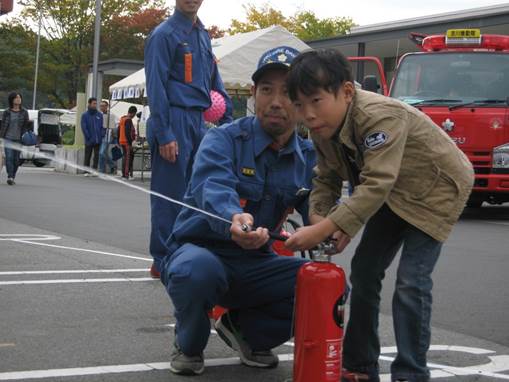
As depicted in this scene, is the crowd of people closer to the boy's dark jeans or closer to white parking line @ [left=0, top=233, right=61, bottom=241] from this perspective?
white parking line @ [left=0, top=233, right=61, bottom=241]

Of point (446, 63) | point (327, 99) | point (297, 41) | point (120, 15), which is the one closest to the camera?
point (327, 99)

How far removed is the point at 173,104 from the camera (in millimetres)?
6531

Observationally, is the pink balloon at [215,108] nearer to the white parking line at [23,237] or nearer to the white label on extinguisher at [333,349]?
the white label on extinguisher at [333,349]

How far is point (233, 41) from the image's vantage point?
69.3ft

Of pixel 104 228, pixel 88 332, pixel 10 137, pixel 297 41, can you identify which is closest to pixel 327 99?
pixel 88 332

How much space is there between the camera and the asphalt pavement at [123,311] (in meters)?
4.62

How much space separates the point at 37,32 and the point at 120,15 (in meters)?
5.01

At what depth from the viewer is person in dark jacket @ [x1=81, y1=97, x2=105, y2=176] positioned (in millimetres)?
23500

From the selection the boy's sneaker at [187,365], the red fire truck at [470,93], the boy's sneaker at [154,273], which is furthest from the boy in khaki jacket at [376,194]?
the red fire truck at [470,93]

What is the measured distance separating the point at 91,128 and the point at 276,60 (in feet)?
65.3

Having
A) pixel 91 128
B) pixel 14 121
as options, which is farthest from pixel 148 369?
pixel 91 128

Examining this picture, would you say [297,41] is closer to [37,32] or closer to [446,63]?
[446,63]

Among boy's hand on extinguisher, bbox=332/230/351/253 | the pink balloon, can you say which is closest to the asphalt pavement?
boy's hand on extinguisher, bbox=332/230/351/253

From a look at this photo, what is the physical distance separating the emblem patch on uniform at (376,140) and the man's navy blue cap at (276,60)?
2.30 feet
